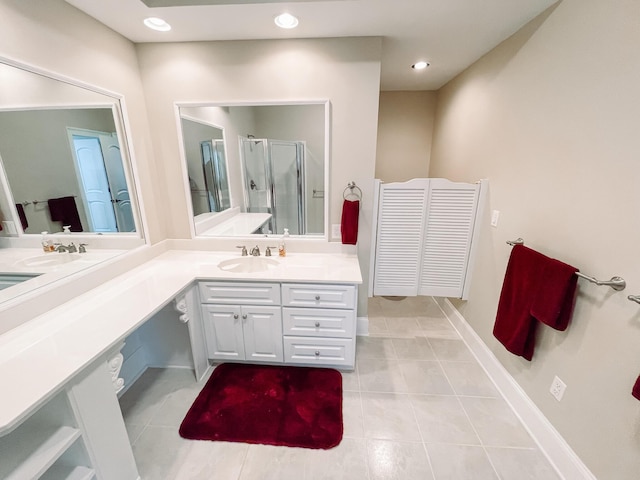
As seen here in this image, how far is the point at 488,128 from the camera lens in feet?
6.87

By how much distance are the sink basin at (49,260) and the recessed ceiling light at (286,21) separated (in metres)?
1.87

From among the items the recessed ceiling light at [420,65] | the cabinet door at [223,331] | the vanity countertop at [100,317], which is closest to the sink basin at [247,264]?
the vanity countertop at [100,317]

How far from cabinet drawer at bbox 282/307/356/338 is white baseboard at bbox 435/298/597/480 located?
1.10 m

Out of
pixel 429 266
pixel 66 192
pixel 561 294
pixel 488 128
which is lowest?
pixel 429 266

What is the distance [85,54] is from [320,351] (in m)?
2.40

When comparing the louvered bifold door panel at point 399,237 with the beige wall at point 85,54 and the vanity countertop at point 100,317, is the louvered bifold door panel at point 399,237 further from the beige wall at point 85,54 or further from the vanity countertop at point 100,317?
the beige wall at point 85,54

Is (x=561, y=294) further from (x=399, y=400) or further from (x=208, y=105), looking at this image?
(x=208, y=105)

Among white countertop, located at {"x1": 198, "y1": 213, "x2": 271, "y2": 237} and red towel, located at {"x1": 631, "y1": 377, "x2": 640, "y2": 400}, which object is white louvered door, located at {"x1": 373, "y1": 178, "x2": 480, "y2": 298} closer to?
white countertop, located at {"x1": 198, "y1": 213, "x2": 271, "y2": 237}

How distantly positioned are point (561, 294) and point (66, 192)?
2725mm

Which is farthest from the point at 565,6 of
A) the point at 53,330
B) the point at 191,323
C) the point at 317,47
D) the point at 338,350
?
the point at 53,330

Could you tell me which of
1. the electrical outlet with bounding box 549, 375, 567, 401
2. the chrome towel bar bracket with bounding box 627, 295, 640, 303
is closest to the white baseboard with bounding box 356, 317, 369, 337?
the electrical outlet with bounding box 549, 375, 567, 401

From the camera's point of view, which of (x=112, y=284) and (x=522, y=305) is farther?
(x=112, y=284)

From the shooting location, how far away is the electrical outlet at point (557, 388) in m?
1.40

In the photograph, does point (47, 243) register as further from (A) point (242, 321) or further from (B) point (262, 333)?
(B) point (262, 333)
